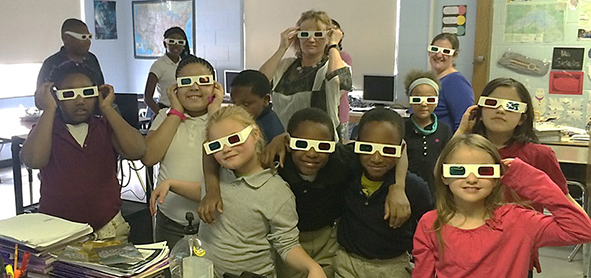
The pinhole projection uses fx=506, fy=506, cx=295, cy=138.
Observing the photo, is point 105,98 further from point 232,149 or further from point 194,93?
point 232,149

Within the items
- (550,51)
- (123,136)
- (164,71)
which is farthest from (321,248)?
(550,51)

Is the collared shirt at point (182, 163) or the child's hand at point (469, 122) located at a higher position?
the child's hand at point (469, 122)

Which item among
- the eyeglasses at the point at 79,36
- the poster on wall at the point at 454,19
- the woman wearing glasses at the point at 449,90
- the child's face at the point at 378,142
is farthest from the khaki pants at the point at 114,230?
the poster on wall at the point at 454,19

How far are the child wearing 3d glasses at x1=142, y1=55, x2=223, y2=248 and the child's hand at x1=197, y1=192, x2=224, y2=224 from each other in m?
0.29

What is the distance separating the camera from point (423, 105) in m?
2.47

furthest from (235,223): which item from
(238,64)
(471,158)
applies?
(238,64)

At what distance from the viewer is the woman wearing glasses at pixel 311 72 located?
7.70ft

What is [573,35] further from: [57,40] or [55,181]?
[57,40]

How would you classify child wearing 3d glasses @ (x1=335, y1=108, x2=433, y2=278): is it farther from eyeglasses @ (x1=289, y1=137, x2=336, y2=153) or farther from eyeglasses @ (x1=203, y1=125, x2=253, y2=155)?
eyeglasses @ (x1=203, y1=125, x2=253, y2=155)

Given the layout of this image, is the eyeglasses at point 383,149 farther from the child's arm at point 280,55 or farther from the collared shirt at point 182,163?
the child's arm at point 280,55

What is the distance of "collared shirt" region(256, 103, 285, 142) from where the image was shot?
2045mm

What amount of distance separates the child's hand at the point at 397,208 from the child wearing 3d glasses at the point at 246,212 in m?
0.30

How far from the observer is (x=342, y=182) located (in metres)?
1.79

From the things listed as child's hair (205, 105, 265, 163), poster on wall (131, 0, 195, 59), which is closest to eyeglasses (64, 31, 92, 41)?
child's hair (205, 105, 265, 163)
